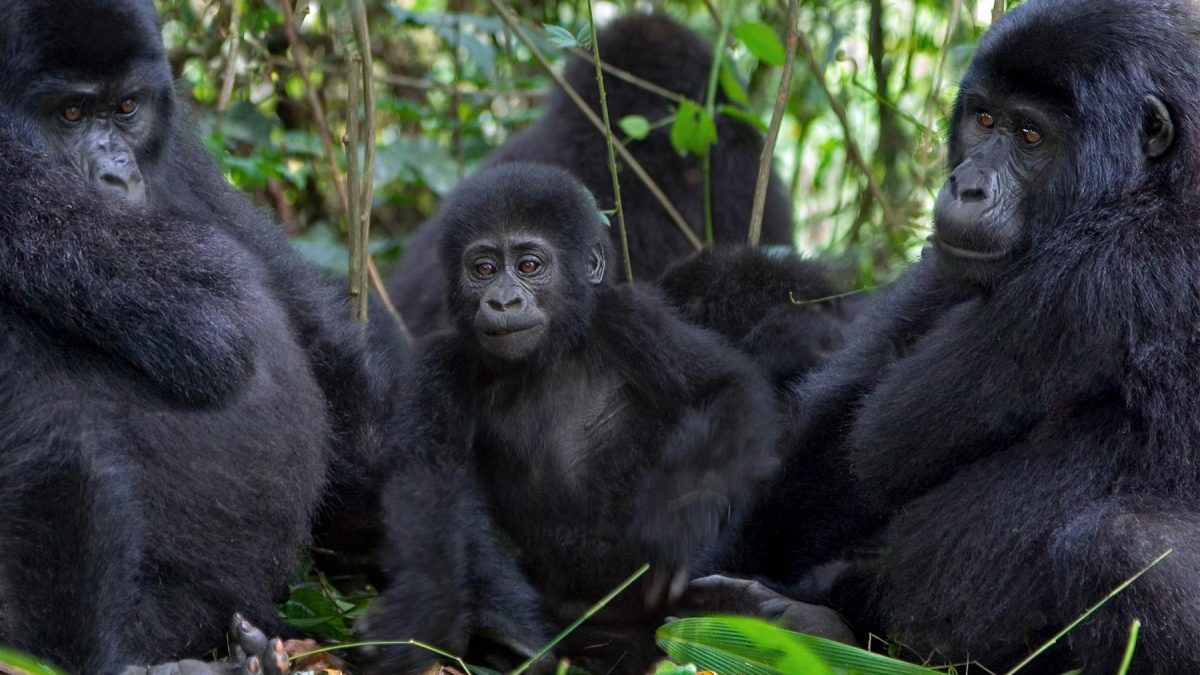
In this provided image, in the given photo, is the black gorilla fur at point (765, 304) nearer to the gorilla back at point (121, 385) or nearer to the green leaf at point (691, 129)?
the green leaf at point (691, 129)

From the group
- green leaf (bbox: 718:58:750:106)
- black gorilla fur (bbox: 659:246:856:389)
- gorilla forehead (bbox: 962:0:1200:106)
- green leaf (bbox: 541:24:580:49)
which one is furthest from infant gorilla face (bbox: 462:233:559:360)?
green leaf (bbox: 718:58:750:106)

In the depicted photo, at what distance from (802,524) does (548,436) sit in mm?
682

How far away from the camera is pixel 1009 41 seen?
10.3 ft

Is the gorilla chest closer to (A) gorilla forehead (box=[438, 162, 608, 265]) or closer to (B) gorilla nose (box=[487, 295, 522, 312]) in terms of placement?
(B) gorilla nose (box=[487, 295, 522, 312])

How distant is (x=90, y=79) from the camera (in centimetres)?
327

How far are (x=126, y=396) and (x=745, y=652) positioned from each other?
4.57ft

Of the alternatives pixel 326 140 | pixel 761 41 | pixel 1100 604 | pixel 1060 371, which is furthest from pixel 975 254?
pixel 326 140

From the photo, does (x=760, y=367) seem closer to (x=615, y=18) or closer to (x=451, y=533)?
(x=451, y=533)

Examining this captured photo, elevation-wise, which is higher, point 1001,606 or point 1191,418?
point 1191,418

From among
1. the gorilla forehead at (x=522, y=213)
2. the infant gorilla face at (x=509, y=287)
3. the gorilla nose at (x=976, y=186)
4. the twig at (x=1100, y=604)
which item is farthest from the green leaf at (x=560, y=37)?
the twig at (x=1100, y=604)

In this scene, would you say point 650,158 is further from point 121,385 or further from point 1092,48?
point 121,385

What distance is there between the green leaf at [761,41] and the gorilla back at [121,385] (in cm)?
188

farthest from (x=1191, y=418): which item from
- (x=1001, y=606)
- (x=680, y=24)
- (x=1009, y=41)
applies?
(x=680, y=24)

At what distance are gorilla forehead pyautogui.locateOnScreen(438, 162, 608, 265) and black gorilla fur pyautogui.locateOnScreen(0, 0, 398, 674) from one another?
540mm
